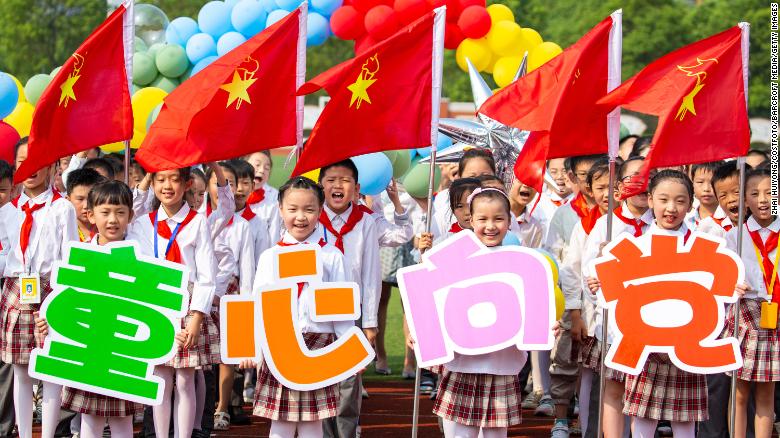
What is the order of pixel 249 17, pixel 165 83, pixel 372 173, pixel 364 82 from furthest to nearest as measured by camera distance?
pixel 165 83 → pixel 249 17 → pixel 372 173 → pixel 364 82

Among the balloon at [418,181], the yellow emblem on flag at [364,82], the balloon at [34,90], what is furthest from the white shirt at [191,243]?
the balloon at [34,90]

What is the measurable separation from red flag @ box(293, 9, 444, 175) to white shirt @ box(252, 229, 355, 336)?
398 millimetres

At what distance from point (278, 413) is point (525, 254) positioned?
1382 mm

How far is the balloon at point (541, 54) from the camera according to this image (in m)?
12.9

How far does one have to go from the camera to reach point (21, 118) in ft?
37.5

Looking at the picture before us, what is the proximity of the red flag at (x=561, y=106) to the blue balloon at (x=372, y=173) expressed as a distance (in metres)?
2.48

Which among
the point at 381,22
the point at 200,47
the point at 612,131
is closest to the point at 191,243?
the point at 612,131

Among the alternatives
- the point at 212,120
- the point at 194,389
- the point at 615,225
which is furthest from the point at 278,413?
the point at 615,225

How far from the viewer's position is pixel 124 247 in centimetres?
626

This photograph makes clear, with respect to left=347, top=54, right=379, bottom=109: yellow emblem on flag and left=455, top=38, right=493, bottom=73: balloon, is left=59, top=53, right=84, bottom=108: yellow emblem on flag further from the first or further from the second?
left=455, top=38, right=493, bottom=73: balloon

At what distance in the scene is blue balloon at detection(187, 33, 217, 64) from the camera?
1338 cm

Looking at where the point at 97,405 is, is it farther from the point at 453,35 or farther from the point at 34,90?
the point at 453,35

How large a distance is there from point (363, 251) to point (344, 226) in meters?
0.17

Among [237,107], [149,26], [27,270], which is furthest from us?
[149,26]
